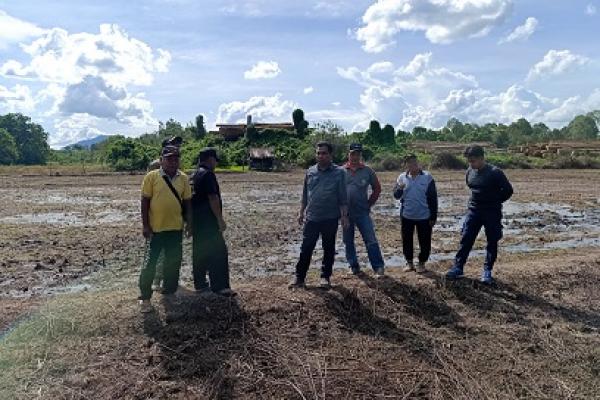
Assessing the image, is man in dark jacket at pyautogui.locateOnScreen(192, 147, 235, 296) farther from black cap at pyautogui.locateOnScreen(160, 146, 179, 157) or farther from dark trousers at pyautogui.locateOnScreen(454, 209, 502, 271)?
dark trousers at pyautogui.locateOnScreen(454, 209, 502, 271)

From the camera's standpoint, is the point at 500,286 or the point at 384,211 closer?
the point at 500,286

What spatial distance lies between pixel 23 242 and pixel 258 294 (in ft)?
27.8

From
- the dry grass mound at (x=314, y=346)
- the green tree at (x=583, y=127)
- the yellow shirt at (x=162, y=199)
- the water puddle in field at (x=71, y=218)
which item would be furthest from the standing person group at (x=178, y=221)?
the green tree at (x=583, y=127)

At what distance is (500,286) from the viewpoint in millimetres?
7652

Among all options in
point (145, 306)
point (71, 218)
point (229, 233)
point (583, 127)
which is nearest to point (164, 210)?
point (145, 306)

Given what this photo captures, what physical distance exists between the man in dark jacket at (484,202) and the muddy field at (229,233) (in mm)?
2679

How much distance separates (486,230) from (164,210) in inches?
170

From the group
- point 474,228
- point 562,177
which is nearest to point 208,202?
point 474,228

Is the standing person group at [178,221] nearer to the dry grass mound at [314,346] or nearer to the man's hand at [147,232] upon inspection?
the man's hand at [147,232]

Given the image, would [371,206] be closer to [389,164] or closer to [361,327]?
[361,327]

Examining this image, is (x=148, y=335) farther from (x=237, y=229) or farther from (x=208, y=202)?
(x=237, y=229)

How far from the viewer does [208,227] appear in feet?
21.2

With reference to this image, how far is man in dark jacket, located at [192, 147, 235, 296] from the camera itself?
Result: 20.8 ft

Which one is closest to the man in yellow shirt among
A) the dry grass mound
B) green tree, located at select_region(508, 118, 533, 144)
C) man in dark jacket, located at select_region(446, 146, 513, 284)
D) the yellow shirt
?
the yellow shirt
